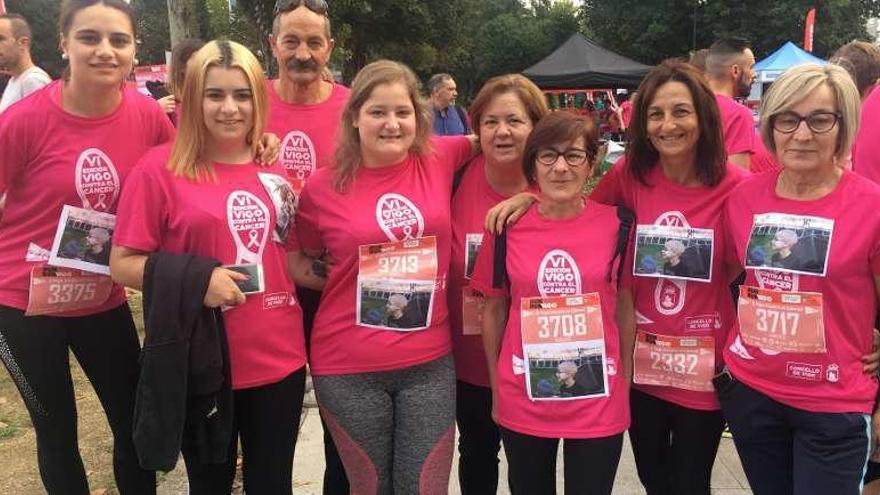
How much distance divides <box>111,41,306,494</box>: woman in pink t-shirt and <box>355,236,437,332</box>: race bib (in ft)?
0.91

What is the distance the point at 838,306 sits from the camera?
1964 millimetres

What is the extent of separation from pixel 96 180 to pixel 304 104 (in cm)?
91

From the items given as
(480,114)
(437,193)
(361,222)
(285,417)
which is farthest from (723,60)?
(285,417)

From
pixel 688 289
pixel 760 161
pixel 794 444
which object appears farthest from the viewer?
pixel 760 161

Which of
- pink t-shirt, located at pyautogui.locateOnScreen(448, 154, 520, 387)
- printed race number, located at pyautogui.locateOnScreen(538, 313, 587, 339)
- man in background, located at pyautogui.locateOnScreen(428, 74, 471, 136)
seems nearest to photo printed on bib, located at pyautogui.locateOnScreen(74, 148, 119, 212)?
pink t-shirt, located at pyautogui.locateOnScreen(448, 154, 520, 387)

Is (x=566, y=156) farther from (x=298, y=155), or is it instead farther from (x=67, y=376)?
(x=67, y=376)

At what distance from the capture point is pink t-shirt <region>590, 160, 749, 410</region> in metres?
2.27

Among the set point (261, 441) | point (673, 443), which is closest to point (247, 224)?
point (261, 441)

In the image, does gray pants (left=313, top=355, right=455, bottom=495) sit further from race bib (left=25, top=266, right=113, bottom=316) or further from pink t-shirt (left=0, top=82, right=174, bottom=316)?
pink t-shirt (left=0, top=82, right=174, bottom=316)

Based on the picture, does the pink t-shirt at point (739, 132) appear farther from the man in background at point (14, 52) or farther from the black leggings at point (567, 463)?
the man in background at point (14, 52)

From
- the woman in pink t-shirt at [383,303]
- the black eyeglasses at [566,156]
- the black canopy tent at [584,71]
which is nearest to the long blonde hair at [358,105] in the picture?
the woman in pink t-shirt at [383,303]

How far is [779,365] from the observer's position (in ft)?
6.70

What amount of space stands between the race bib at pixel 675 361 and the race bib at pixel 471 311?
58cm

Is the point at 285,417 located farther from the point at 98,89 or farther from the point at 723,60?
the point at 723,60
